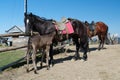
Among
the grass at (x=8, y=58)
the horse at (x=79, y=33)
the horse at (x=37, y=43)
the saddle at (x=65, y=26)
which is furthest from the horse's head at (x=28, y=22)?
the grass at (x=8, y=58)

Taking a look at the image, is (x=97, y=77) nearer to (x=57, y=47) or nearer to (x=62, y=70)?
(x=62, y=70)

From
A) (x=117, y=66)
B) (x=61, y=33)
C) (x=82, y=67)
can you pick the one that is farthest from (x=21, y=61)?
(x=117, y=66)

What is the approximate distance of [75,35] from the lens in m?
13.4

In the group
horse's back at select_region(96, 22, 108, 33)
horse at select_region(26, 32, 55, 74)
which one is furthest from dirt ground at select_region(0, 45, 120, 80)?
horse's back at select_region(96, 22, 108, 33)

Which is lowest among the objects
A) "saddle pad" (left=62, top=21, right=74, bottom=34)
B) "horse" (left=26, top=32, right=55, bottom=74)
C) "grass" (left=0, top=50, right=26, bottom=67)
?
"grass" (left=0, top=50, right=26, bottom=67)

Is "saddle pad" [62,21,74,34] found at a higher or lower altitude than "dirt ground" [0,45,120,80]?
higher

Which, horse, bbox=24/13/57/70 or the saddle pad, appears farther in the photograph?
the saddle pad

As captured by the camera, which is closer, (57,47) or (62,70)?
(62,70)

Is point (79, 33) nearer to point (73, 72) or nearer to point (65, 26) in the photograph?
point (65, 26)

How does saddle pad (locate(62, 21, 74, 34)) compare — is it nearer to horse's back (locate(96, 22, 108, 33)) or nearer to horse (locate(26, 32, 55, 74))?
horse (locate(26, 32, 55, 74))

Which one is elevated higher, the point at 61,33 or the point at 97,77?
the point at 61,33

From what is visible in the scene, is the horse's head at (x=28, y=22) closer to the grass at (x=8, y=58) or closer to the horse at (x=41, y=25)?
the horse at (x=41, y=25)

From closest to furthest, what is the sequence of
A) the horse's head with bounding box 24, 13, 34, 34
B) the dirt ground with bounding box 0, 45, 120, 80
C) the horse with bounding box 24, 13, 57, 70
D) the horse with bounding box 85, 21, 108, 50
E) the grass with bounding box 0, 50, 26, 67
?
the dirt ground with bounding box 0, 45, 120, 80 < the horse's head with bounding box 24, 13, 34, 34 < the horse with bounding box 24, 13, 57, 70 < the grass with bounding box 0, 50, 26, 67 < the horse with bounding box 85, 21, 108, 50

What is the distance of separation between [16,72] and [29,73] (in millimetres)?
1049
